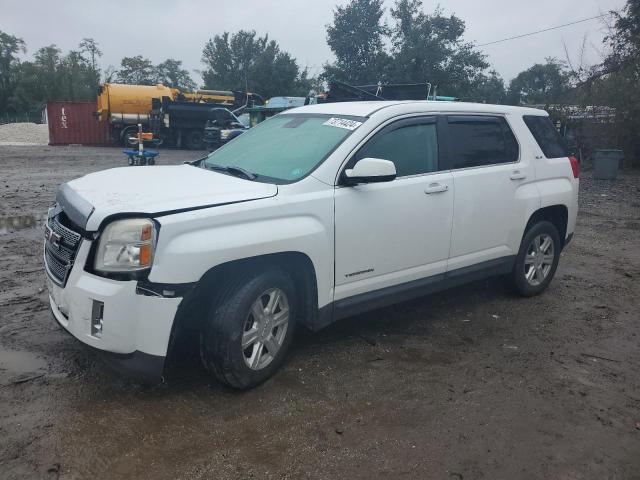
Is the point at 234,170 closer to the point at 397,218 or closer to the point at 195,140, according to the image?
the point at 397,218

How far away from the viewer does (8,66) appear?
184ft

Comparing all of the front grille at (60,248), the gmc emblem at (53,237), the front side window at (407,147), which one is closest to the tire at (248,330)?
the front grille at (60,248)

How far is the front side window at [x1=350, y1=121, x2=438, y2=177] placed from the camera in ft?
13.6

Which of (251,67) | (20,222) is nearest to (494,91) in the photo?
(251,67)

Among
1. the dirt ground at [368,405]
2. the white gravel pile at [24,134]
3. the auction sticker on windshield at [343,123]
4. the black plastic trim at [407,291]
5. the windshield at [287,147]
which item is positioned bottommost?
the dirt ground at [368,405]

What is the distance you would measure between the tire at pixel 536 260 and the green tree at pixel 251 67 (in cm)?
4887

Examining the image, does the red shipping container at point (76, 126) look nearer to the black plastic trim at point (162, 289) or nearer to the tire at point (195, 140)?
the tire at point (195, 140)

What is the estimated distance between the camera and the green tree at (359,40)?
1646 inches

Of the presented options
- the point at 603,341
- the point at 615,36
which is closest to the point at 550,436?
the point at 603,341

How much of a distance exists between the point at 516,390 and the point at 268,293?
1766 mm

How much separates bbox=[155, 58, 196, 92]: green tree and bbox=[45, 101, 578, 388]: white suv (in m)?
79.8

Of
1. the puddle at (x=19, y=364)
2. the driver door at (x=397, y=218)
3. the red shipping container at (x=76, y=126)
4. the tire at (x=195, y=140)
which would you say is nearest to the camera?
the puddle at (x=19, y=364)

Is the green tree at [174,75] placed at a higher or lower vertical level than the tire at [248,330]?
higher

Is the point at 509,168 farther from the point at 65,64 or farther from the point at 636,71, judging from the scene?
the point at 65,64
